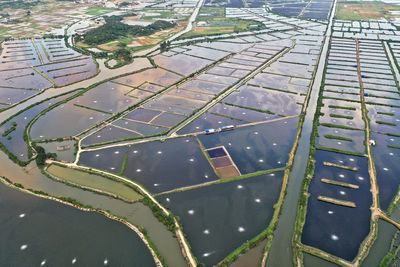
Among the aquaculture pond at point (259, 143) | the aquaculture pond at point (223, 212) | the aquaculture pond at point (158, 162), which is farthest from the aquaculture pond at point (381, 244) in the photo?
the aquaculture pond at point (158, 162)

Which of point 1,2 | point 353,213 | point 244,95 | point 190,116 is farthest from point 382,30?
point 1,2

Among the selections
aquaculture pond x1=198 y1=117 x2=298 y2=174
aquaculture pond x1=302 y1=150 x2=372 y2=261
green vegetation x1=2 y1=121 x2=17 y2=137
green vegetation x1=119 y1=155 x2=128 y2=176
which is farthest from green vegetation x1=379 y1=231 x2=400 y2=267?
green vegetation x1=2 y1=121 x2=17 y2=137

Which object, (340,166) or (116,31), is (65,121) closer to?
(340,166)

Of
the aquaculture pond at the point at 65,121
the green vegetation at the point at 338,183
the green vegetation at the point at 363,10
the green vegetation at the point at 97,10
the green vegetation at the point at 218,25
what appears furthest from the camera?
the green vegetation at the point at 97,10

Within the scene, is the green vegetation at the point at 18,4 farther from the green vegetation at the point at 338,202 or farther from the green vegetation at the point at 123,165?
the green vegetation at the point at 338,202

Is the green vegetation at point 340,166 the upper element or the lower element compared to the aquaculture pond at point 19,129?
upper

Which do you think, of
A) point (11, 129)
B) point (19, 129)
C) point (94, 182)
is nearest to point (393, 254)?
point (94, 182)

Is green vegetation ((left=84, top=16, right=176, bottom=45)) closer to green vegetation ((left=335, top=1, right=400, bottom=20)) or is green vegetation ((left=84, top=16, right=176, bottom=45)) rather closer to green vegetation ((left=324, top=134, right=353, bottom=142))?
green vegetation ((left=335, top=1, right=400, bottom=20))

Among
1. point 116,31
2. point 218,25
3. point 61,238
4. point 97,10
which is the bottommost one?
point 97,10
